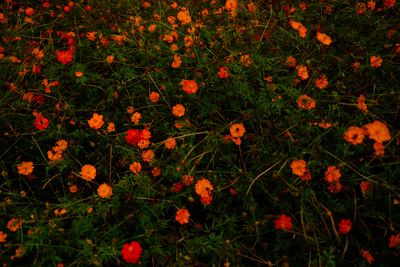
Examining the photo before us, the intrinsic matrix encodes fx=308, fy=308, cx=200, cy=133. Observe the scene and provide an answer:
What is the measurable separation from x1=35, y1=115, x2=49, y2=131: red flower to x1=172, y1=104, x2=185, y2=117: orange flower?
785 millimetres

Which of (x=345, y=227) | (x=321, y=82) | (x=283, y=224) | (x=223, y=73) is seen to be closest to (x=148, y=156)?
(x=223, y=73)

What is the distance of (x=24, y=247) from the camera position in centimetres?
149

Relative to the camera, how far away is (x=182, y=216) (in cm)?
162

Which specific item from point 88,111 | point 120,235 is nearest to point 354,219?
A: point 120,235

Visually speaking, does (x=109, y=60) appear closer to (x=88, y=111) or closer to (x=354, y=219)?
(x=88, y=111)

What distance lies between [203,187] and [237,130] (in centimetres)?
41

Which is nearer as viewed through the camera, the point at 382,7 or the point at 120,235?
the point at 120,235

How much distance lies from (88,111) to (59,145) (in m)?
0.38

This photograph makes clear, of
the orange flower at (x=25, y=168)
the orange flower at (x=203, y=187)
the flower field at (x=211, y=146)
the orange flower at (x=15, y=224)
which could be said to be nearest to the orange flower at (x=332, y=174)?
the flower field at (x=211, y=146)

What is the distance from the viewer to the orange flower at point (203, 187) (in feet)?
5.40

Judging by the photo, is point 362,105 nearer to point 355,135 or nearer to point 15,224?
point 355,135

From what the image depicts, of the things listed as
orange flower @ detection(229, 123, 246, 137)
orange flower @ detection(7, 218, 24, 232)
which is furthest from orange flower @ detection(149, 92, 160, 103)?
orange flower @ detection(7, 218, 24, 232)

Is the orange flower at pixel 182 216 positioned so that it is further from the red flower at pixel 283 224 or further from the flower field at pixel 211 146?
the red flower at pixel 283 224

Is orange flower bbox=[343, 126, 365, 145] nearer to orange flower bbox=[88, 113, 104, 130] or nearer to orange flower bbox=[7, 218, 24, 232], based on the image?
orange flower bbox=[88, 113, 104, 130]
